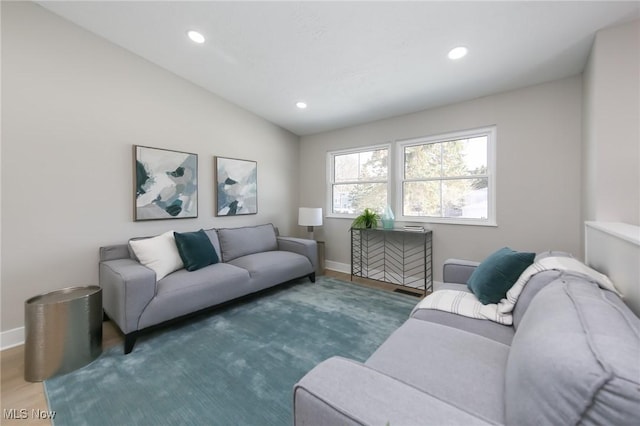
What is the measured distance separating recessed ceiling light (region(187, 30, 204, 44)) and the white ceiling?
8 centimetres

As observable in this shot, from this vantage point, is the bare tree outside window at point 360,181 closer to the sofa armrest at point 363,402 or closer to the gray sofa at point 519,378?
the gray sofa at point 519,378

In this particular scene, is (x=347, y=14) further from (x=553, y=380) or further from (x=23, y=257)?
(x=23, y=257)

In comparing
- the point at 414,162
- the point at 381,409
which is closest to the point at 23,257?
the point at 381,409

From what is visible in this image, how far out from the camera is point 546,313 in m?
0.93

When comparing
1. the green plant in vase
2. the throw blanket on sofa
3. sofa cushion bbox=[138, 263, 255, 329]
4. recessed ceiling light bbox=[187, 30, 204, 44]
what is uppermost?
recessed ceiling light bbox=[187, 30, 204, 44]

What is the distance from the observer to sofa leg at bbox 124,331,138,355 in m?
2.05

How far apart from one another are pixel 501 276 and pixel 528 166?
1.83 meters

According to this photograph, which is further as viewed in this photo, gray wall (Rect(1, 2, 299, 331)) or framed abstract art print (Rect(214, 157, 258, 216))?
framed abstract art print (Rect(214, 157, 258, 216))

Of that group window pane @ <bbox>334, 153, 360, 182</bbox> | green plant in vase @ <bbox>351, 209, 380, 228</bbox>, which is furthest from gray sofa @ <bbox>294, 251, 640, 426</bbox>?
window pane @ <bbox>334, 153, 360, 182</bbox>

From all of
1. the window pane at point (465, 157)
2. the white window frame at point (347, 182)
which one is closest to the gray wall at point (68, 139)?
the white window frame at point (347, 182)

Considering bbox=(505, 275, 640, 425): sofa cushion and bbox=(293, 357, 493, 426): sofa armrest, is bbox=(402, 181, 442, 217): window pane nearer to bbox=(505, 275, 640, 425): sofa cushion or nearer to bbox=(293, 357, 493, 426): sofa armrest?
bbox=(505, 275, 640, 425): sofa cushion

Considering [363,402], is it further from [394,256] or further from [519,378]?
[394,256]

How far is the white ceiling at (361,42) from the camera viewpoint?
196 centimetres
